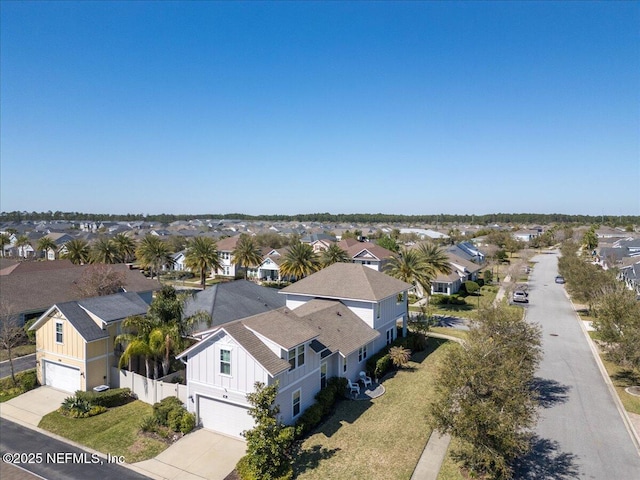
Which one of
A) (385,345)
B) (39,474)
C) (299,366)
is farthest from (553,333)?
(39,474)

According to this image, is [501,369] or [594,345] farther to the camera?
[594,345]

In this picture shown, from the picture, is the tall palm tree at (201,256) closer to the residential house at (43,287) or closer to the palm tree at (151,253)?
the palm tree at (151,253)

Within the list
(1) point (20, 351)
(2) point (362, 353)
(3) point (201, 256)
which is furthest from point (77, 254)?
(2) point (362, 353)

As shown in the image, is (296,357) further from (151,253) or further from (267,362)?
(151,253)

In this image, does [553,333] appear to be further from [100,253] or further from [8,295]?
[100,253]

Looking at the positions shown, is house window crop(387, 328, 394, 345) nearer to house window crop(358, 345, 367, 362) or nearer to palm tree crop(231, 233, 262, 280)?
house window crop(358, 345, 367, 362)

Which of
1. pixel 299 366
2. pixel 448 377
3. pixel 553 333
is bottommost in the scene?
pixel 553 333
